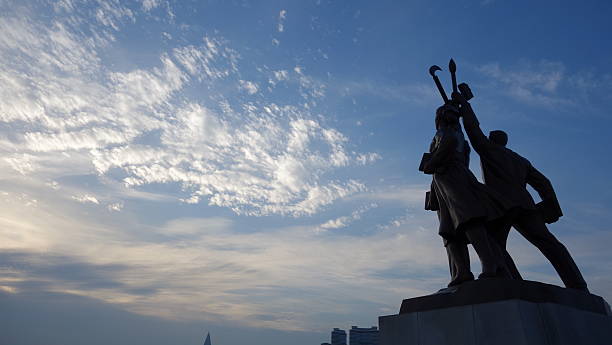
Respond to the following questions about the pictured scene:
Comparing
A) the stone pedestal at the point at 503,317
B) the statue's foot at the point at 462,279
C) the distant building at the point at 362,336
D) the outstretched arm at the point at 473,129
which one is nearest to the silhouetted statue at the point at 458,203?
the statue's foot at the point at 462,279

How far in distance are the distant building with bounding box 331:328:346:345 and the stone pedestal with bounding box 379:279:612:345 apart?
430 ft

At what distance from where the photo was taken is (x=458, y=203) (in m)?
7.38

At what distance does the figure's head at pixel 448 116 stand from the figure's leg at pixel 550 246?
2245mm

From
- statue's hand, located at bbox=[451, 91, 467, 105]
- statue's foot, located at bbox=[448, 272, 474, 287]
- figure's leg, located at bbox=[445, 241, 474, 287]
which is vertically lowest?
statue's foot, located at bbox=[448, 272, 474, 287]

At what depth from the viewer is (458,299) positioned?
657 cm

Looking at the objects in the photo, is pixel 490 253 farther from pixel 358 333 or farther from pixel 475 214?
pixel 358 333

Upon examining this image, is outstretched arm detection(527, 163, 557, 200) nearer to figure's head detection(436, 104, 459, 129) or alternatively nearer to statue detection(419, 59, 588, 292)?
statue detection(419, 59, 588, 292)

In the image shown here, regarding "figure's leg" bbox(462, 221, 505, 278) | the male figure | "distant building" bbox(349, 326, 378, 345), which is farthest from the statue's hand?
"distant building" bbox(349, 326, 378, 345)

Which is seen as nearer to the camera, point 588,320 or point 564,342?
point 564,342

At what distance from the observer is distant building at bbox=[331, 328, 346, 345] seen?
422 feet

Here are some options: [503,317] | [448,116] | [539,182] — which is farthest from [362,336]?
[503,317]

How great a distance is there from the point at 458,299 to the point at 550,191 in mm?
3498

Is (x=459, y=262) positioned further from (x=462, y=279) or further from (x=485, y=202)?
(x=485, y=202)

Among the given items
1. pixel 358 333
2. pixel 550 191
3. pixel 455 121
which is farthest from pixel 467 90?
pixel 358 333
